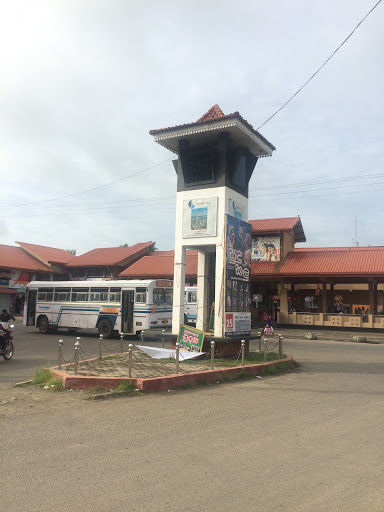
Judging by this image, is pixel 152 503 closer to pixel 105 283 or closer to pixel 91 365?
pixel 91 365

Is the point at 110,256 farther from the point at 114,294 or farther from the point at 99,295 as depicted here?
the point at 114,294

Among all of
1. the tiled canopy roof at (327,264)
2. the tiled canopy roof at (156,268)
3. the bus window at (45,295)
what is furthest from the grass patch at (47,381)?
the tiled canopy roof at (156,268)

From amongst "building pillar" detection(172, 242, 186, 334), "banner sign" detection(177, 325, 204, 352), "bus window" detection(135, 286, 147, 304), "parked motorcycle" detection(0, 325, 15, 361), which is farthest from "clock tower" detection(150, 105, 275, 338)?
"bus window" detection(135, 286, 147, 304)

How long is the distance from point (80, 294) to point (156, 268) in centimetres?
1184

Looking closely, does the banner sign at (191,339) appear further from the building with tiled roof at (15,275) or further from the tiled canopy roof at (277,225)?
the building with tiled roof at (15,275)

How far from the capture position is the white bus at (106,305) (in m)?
18.7

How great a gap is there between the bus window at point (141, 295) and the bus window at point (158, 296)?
46 centimetres

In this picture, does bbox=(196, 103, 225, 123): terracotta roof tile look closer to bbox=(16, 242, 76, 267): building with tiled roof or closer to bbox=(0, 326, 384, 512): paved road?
bbox=(0, 326, 384, 512): paved road

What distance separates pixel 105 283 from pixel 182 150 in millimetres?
9011

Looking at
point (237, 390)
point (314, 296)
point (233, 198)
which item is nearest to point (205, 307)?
point (233, 198)

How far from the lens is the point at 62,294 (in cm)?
2136

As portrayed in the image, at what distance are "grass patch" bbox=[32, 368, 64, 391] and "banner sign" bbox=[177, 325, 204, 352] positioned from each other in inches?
158

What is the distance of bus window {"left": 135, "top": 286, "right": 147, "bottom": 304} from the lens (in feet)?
61.0

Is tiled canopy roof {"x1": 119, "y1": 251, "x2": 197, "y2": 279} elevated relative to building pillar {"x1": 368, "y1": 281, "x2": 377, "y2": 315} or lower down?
elevated
